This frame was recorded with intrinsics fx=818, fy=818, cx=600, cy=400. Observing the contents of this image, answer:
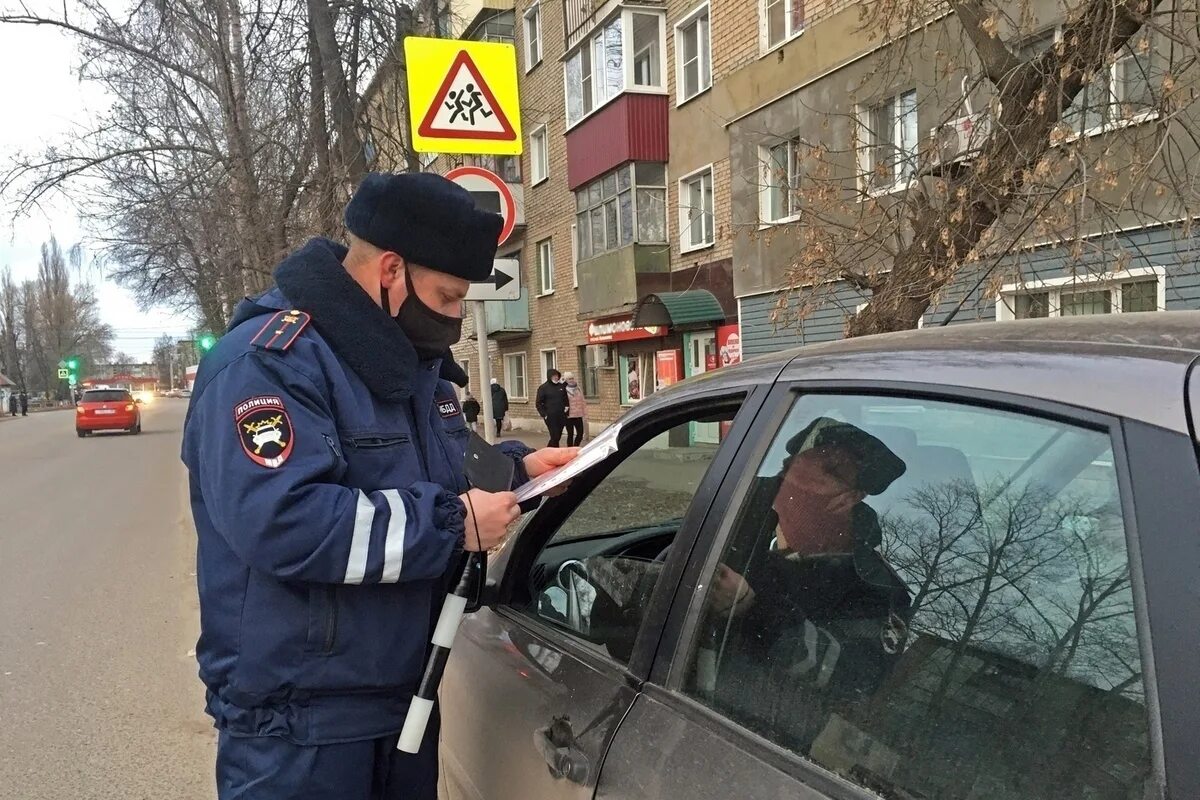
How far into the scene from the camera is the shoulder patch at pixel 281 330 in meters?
1.57

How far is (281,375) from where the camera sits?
155 centimetres

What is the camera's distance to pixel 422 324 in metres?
1.81

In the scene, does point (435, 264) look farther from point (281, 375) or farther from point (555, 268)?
point (555, 268)

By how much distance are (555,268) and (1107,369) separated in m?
19.7

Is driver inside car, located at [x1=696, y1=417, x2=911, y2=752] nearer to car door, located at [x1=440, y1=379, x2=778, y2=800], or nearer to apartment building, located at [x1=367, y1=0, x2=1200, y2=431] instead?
car door, located at [x1=440, y1=379, x2=778, y2=800]

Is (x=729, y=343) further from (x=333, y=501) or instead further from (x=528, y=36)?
(x=528, y=36)

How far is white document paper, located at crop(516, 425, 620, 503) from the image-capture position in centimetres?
169

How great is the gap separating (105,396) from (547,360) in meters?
14.6

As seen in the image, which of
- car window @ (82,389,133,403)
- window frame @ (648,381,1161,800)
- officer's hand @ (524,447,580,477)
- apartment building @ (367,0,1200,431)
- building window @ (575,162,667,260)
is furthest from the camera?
car window @ (82,389,133,403)

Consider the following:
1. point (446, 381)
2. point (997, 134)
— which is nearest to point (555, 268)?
point (997, 134)

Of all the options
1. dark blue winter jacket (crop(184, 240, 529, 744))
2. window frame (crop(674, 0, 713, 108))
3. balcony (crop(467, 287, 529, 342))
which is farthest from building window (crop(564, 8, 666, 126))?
dark blue winter jacket (crop(184, 240, 529, 744))

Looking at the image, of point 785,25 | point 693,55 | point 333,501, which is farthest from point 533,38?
point 333,501

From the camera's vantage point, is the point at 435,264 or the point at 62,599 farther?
the point at 62,599

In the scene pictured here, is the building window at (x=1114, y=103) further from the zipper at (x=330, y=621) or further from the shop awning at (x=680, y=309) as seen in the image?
the shop awning at (x=680, y=309)
